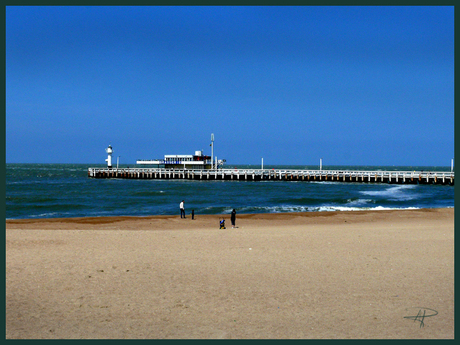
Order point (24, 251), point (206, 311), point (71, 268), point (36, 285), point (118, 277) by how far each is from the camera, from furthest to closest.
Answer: point (24, 251)
point (71, 268)
point (118, 277)
point (36, 285)
point (206, 311)

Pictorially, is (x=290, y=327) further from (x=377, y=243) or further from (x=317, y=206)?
(x=317, y=206)

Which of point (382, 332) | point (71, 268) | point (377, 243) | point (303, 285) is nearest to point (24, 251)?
point (71, 268)

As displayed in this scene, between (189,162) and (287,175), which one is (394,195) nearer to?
(287,175)

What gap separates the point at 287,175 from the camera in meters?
72.6

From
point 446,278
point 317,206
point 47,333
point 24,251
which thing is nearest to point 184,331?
point 47,333

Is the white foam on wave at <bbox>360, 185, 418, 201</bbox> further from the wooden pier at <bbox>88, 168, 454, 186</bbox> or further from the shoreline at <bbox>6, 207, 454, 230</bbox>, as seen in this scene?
the wooden pier at <bbox>88, 168, 454, 186</bbox>

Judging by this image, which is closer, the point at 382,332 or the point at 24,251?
the point at 382,332

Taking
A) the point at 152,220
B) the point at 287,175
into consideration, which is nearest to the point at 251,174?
the point at 287,175

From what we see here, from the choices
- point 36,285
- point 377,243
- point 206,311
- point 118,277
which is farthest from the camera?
point 377,243

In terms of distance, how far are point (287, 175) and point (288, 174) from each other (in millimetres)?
1870

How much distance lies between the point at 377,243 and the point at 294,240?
2.85 m

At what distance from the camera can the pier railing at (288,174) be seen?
2530 inches

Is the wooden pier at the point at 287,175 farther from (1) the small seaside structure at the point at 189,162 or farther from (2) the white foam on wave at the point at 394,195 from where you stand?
(2) the white foam on wave at the point at 394,195

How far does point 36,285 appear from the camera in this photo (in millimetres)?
Answer: 9125
